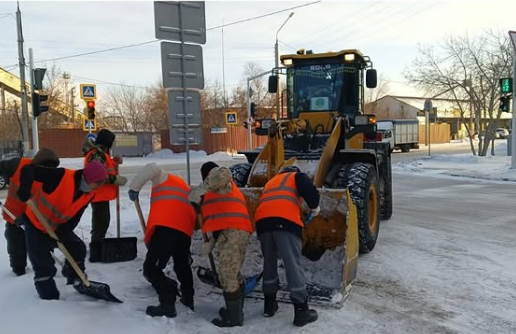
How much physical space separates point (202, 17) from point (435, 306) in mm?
4758

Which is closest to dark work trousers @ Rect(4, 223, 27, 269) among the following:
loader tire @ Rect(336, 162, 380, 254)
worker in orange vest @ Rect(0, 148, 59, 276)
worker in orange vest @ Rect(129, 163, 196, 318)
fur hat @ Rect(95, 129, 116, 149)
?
worker in orange vest @ Rect(0, 148, 59, 276)

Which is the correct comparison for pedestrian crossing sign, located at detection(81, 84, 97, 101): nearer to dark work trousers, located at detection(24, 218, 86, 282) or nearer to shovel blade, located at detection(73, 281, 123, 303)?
dark work trousers, located at detection(24, 218, 86, 282)

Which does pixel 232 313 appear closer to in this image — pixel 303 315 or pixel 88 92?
pixel 303 315

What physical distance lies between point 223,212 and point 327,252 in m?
1.65

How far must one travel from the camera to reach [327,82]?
28.3ft

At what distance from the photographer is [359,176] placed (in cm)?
679

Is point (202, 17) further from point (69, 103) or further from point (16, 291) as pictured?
point (69, 103)

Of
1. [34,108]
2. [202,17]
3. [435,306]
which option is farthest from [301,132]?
[34,108]

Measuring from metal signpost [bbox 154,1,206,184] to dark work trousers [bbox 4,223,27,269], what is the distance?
7.43 feet

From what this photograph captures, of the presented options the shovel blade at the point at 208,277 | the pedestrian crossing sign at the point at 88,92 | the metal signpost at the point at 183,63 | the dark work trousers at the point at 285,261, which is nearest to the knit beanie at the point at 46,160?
the shovel blade at the point at 208,277

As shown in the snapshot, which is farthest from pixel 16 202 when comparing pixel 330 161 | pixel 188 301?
pixel 330 161

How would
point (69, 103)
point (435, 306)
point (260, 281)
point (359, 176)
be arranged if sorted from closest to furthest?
point (435, 306) < point (260, 281) < point (359, 176) < point (69, 103)

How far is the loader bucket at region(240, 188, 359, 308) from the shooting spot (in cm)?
497

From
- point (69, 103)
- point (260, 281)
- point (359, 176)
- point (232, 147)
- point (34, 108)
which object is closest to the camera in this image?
point (260, 281)
